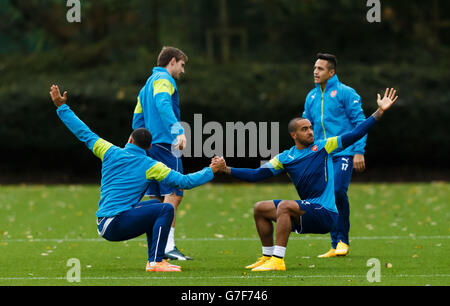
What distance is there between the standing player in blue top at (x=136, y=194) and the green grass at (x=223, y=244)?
1.26ft

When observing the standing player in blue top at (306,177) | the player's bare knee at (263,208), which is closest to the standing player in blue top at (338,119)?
the standing player in blue top at (306,177)

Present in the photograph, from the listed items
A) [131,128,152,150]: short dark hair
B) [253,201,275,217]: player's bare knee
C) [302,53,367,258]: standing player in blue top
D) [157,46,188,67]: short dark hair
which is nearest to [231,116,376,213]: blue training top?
[253,201,275,217]: player's bare knee

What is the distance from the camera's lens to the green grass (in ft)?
25.4

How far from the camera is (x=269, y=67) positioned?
24.1 metres

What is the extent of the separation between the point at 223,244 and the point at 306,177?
2.76 metres

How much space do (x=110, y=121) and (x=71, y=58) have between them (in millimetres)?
4698

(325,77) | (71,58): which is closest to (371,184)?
(71,58)

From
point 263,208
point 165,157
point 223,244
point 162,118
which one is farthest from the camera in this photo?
point 223,244

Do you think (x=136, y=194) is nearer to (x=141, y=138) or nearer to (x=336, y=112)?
(x=141, y=138)

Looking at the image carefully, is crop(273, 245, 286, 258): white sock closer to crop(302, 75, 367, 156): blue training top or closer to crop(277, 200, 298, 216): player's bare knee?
crop(277, 200, 298, 216): player's bare knee

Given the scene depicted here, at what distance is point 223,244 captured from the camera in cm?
1088

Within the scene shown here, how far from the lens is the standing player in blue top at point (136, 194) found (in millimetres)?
8008

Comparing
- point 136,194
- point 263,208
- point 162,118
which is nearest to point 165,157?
point 162,118

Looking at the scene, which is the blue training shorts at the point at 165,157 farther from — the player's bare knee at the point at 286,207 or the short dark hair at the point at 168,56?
the player's bare knee at the point at 286,207
